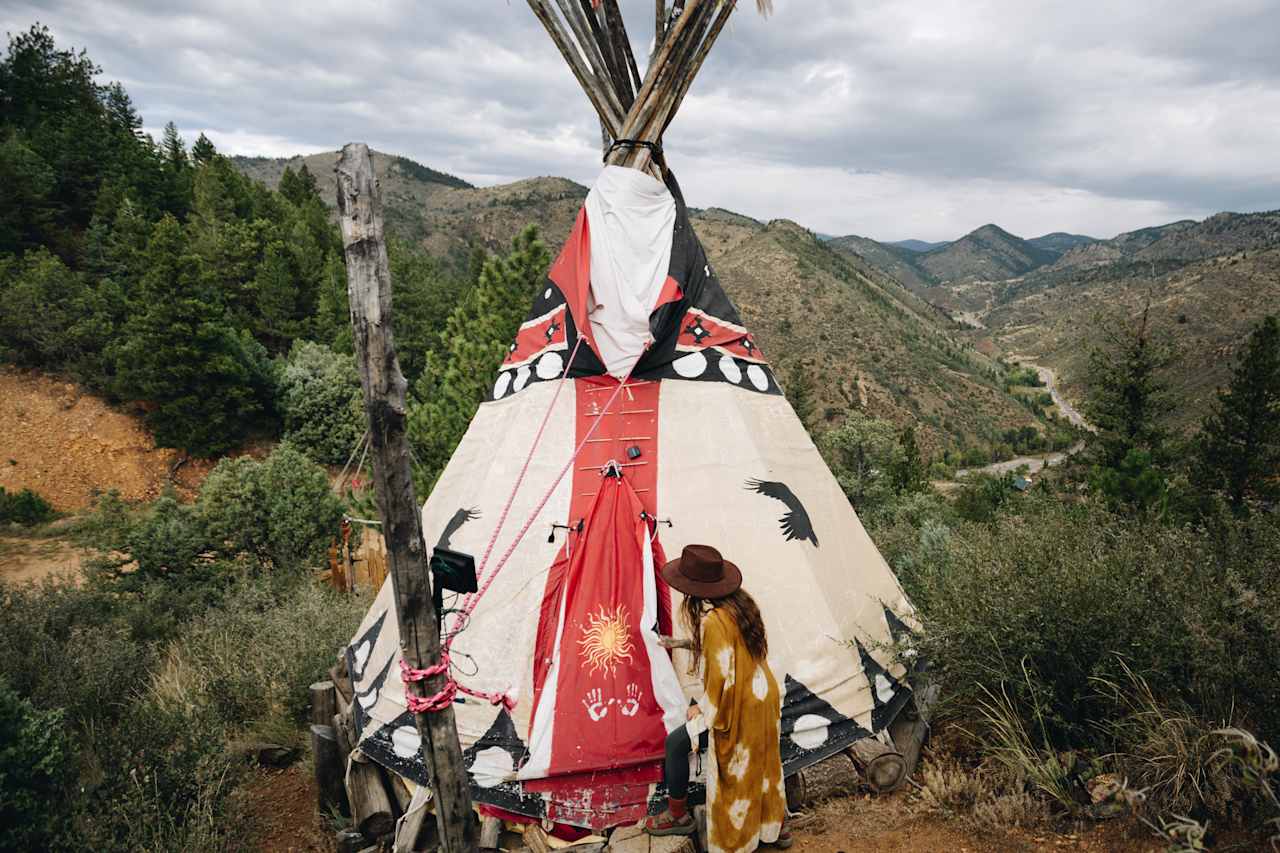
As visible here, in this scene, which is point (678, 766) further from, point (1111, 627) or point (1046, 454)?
point (1046, 454)

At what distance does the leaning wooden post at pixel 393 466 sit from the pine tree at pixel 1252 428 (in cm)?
2294

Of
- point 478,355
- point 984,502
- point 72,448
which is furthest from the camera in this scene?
point 72,448

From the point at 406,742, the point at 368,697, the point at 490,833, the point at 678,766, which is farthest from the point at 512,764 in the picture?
A: the point at 368,697

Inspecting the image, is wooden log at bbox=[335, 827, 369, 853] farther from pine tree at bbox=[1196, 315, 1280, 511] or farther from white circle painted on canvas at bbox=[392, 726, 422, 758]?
pine tree at bbox=[1196, 315, 1280, 511]

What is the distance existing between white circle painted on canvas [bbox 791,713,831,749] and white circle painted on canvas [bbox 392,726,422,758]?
91.6 inches

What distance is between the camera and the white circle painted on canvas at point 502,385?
5169mm

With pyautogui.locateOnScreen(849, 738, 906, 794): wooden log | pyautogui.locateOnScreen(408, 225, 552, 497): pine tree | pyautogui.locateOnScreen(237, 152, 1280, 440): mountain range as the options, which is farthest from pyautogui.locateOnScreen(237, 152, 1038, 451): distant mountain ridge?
pyautogui.locateOnScreen(849, 738, 906, 794): wooden log

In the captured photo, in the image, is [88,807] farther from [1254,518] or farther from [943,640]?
[1254,518]

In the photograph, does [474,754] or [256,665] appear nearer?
[474,754]

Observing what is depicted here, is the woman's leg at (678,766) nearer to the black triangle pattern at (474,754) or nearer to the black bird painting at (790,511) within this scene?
the black triangle pattern at (474,754)

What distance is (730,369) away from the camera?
15.9 feet

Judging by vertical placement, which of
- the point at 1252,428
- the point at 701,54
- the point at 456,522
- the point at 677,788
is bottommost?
the point at 677,788

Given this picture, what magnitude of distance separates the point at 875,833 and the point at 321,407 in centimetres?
2153

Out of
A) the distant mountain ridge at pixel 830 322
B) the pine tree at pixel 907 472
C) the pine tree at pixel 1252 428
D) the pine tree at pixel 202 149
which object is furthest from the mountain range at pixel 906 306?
the pine tree at pixel 202 149
